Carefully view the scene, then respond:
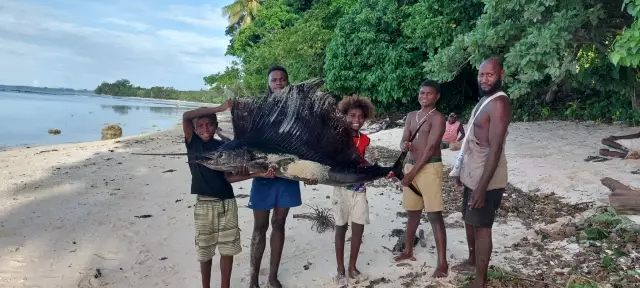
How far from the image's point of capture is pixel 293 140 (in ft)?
10.4

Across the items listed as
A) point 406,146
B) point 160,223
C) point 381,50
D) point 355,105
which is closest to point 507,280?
point 406,146

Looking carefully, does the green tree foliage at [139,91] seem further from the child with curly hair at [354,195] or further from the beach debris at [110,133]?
the child with curly hair at [354,195]

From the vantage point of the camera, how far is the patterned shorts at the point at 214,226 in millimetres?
3141

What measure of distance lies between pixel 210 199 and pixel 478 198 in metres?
1.81

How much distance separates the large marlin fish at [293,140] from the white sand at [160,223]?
1.07 metres

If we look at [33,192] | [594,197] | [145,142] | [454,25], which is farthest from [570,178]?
[145,142]

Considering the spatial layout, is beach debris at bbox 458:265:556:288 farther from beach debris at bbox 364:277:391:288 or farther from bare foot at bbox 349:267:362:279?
bare foot at bbox 349:267:362:279

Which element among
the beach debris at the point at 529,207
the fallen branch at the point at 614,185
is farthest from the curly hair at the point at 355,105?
the fallen branch at the point at 614,185

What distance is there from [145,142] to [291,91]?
14639mm

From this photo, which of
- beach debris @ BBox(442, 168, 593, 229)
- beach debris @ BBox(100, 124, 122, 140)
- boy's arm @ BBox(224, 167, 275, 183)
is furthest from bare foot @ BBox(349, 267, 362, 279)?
beach debris @ BBox(100, 124, 122, 140)

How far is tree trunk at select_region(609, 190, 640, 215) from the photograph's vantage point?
4.39 meters

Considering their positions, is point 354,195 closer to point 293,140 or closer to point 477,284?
point 293,140

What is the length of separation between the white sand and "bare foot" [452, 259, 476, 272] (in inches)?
9.4

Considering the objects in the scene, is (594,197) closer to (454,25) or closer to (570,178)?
(570,178)
